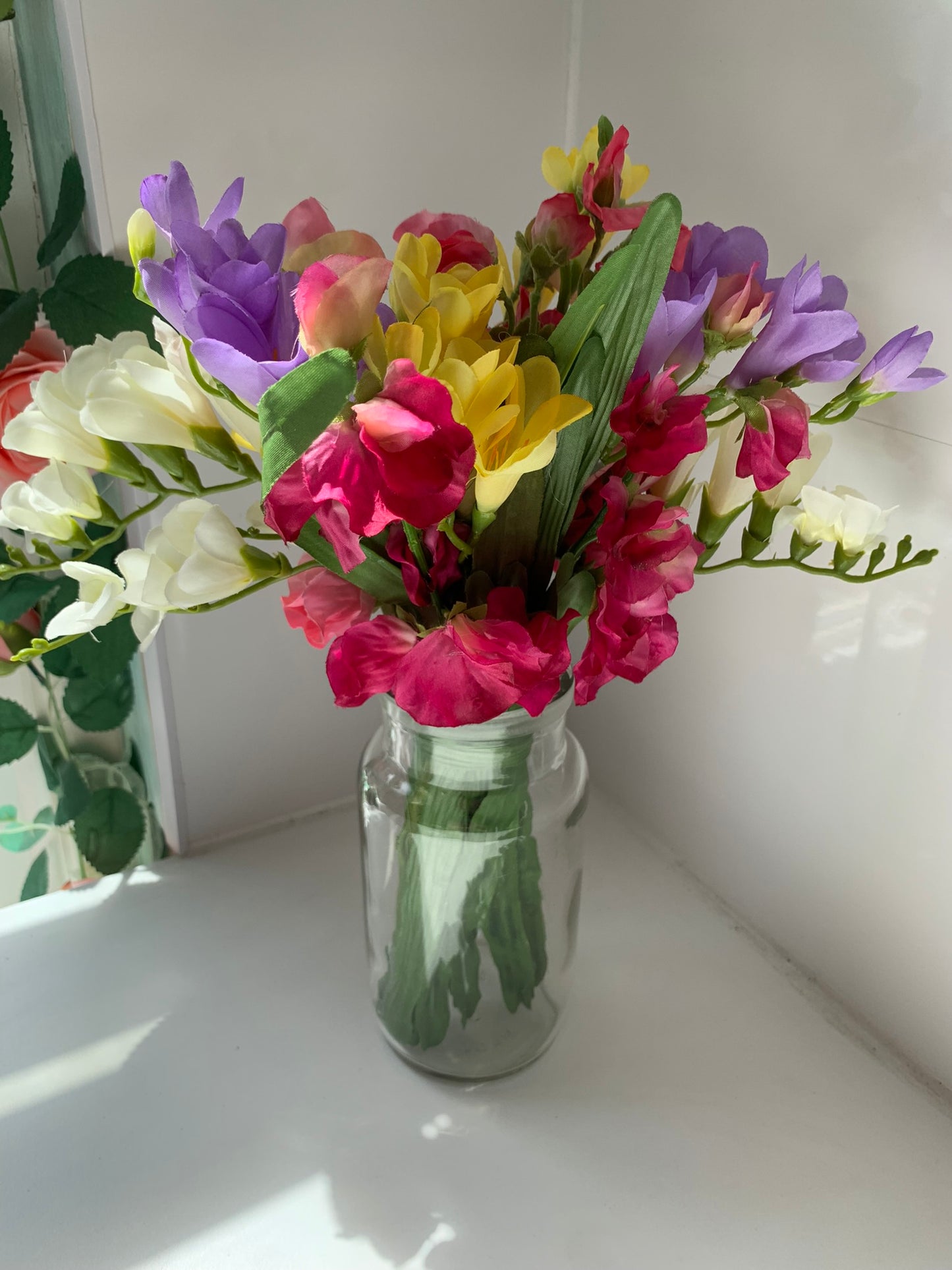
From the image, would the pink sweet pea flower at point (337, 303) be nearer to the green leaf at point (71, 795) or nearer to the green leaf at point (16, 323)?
the green leaf at point (16, 323)

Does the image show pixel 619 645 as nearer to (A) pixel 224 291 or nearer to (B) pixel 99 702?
(A) pixel 224 291

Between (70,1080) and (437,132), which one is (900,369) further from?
(70,1080)

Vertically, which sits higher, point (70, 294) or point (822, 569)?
point (70, 294)

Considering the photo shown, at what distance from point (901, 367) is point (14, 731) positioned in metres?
0.65

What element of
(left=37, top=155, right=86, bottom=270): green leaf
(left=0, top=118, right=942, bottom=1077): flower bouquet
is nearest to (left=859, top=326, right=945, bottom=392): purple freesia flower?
(left=0, top=118, right=942, bottom=1077): flower bouquet

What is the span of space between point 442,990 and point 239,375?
15.8 inches

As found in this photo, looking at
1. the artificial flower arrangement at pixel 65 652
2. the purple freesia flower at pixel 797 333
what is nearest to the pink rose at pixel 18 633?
the artificial flower arrangement at pixel 65 652

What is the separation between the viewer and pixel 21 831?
34.2 inches

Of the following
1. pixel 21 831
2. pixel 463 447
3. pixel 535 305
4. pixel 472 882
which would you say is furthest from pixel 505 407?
pixel 21 831

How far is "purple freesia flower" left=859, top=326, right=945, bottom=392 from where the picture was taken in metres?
0.51

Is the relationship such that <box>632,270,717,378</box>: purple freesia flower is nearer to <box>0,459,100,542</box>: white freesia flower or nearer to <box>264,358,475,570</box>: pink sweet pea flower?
<box>264,358,475,570</box>: pink sweet pea flower

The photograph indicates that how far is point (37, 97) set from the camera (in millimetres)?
682

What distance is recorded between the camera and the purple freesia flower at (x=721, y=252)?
0.52 meters

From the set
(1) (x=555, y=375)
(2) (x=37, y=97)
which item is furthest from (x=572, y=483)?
(2) (x=37, y=97)
